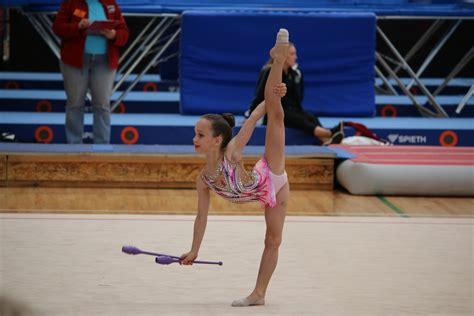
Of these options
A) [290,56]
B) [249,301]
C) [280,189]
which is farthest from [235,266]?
[290,56]

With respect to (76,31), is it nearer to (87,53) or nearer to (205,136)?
(87,53)

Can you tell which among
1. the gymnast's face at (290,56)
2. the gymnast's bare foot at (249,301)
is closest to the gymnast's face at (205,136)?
the gymnast's bare foot at (249,301)

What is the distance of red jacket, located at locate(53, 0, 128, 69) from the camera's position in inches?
278

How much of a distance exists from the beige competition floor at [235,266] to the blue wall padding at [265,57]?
287 centimetres

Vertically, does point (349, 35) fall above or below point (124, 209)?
above

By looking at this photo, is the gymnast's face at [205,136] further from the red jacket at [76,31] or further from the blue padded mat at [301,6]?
the blue padded mat at [301,6]

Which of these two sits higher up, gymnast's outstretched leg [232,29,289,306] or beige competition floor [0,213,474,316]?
gymnast's outstretched leg [232,29,289,306]

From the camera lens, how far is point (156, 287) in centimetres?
415

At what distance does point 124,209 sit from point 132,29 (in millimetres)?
6626

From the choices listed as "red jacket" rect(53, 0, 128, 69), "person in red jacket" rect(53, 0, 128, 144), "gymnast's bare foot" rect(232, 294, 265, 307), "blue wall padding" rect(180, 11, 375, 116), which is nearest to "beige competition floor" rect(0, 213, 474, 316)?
"gymnast's bare foot" rect(232, 294, 265, 307)

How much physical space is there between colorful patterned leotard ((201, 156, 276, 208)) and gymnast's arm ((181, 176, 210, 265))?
0.03m

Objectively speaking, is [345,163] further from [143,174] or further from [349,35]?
[349,35]

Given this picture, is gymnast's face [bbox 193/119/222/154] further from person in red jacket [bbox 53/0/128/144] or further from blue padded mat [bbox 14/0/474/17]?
blue padded mat [bbox 14/0/474/17]

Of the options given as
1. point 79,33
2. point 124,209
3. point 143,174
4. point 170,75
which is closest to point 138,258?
point 124,209
